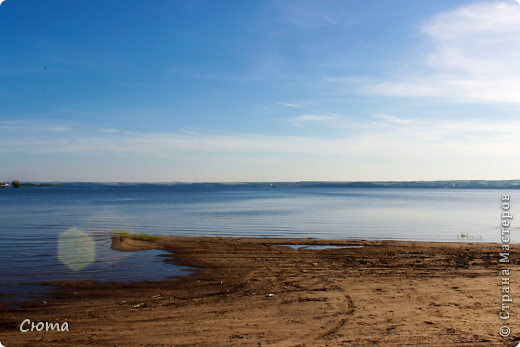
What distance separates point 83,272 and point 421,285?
49.9 feet

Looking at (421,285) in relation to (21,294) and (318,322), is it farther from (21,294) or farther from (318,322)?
(21,294)

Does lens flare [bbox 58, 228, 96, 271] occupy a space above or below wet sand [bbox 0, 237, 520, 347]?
below

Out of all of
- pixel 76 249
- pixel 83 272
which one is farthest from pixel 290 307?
pixel 76 249

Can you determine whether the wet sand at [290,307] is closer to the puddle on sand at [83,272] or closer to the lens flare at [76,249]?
the puddle on sand at [83,272]

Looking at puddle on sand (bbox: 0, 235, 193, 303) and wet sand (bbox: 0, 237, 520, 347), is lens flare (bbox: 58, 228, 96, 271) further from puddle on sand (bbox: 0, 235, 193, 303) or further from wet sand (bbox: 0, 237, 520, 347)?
wet sand (bbox: 0, 237, 520, 347)

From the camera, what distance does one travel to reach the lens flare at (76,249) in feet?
56.1

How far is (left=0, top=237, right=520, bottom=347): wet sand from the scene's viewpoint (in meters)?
7.80

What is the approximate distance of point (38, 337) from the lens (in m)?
7.94

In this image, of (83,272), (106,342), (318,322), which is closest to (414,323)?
(318,322)

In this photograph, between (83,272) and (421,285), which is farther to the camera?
(83,272)

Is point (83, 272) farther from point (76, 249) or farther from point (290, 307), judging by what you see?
point (290, 307)

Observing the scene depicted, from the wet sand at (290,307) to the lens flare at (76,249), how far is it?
4.39 metres

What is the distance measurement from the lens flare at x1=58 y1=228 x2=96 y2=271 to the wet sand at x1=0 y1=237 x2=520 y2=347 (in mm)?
4389

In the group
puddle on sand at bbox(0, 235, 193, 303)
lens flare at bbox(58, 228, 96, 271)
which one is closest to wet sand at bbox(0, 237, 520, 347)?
puddle on sand at bbox(0, 235, 193, 303)
